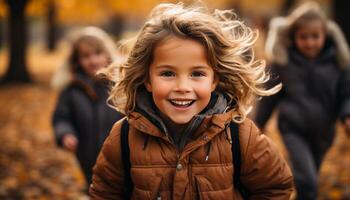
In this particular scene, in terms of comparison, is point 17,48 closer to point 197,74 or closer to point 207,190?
point 197,74

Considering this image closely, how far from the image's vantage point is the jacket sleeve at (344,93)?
14.7 feet

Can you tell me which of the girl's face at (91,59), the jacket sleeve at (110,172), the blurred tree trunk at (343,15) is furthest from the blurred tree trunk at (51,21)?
the jacket sleeve at (110,172)

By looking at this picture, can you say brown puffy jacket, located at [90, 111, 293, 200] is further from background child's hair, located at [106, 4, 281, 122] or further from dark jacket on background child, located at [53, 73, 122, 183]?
dark jacket on background child, located at [53, 73, 122, 183]

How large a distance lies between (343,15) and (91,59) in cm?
918

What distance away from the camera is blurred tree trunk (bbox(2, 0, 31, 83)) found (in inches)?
682

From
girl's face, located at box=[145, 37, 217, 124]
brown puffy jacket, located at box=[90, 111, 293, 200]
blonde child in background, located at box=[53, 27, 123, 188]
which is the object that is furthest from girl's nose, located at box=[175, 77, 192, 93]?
blonde child in background, located at box=[53, 27, 123, 188]

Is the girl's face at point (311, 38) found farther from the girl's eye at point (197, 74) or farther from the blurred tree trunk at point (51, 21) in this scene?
the blurred tree trunk at point (51, 21)

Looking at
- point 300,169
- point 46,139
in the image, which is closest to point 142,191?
point 300,169

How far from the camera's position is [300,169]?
14.4 feet

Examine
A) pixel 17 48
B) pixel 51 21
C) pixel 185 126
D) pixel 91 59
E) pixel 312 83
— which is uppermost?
pixel 185 126

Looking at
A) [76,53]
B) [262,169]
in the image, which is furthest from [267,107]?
[262,169]

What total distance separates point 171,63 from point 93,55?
2.44 meters

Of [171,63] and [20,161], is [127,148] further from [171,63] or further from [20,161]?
[20,161]

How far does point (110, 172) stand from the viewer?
108 inches
